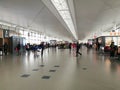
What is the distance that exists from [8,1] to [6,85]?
325 inches

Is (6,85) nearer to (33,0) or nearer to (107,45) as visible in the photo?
(33,0)

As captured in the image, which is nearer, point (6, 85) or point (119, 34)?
point (6, 85)

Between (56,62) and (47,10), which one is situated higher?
(47,10)

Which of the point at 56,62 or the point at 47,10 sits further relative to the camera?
the point at 47,10

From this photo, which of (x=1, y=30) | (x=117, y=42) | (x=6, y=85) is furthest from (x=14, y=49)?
(x=6, y=85)

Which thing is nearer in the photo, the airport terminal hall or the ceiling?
the airport terminal hall

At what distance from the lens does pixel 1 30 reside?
72.0 feet

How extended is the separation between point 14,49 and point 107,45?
12.5 meters

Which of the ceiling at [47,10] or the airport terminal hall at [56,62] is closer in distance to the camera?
the airport terminal hall at [56,62]

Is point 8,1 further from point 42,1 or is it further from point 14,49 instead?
point 14,49

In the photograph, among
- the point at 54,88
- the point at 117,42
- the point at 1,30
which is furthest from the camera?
the point at 1,30

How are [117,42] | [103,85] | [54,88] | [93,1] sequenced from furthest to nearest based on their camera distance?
1. [117,42]
2. [93,1]
3. [103,85]
4. [54,88]

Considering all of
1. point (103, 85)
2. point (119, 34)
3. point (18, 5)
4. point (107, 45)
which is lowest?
point (103, 85)

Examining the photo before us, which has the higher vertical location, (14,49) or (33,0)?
(33,0)
